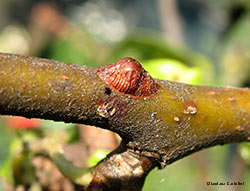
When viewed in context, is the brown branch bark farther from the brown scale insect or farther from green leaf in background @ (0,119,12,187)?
green leaf in background @ (0,119,12,187)

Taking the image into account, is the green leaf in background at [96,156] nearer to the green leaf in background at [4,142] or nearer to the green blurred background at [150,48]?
the green blurred background at [150,48]

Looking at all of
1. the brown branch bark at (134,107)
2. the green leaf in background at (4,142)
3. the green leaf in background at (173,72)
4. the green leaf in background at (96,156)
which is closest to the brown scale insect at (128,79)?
the brown branch bark at (134,107)

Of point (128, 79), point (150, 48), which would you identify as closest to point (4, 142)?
point (150, 48)

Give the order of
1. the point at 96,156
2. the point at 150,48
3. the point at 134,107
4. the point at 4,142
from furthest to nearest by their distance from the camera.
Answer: the point at 150,48, the point at 4,142, the point at 96,156, the point at 134,107

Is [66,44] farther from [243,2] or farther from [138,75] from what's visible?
[138,75]

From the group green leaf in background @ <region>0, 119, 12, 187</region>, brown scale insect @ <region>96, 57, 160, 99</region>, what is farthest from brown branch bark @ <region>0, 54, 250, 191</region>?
green leaf in background @ <region>0, 119, 12, 187</region>

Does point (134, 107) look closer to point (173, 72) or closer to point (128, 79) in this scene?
point (128, 79)
